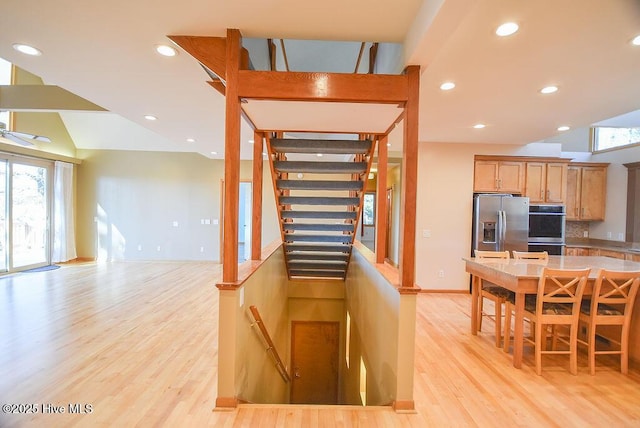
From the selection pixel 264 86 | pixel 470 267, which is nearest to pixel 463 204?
pixel 470 267

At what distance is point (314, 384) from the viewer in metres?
4.88

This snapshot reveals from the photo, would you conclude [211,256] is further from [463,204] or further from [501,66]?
[501,66]

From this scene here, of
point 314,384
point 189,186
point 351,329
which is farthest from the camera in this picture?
point 189,186

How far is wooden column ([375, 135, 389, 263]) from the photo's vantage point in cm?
308

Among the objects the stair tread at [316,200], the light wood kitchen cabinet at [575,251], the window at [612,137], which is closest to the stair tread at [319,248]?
the stair tread at [316,200]

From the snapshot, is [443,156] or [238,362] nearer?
[238,362]

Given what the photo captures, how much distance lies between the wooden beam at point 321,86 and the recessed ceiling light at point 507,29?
0.63 m

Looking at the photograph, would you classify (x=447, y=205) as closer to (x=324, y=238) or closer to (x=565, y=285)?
(x=324, y=238)

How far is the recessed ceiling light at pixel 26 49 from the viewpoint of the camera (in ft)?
7.08

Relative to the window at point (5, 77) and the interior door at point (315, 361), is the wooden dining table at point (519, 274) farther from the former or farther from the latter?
the window at point (5, 77)

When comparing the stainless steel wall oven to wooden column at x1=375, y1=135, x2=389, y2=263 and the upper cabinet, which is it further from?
wooden column at x1=375, y1=135, x2=389, y2=263

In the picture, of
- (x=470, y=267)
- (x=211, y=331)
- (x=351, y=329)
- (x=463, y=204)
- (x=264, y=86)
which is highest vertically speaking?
(x=264, y=86)

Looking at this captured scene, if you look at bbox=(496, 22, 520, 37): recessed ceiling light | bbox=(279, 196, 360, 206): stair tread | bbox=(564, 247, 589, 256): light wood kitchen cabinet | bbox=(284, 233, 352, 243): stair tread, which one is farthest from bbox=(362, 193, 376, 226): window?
bbox=(496, 22, 520, 37): recessed ceiling light

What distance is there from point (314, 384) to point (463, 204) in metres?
4.06
